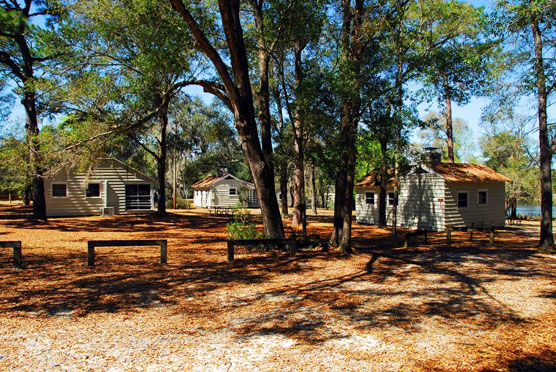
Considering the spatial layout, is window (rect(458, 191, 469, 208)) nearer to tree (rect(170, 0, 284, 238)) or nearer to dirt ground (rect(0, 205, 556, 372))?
dirt ground (rect(0, 205, 556, 372))

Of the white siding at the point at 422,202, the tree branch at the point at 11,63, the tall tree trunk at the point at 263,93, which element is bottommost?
the white siding at the point at 422,202

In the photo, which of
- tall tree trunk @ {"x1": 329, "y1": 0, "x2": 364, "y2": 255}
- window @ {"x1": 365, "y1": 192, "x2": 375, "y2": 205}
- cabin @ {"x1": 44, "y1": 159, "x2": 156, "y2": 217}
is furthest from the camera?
cabin @ {"x1": 44, "y1": 159, "x2": 156, "y2": 217}

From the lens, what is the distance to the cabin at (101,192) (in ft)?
81.4

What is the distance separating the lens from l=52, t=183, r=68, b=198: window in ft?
81.8

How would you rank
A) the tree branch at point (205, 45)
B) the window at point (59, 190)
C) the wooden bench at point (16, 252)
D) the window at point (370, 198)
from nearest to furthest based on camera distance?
the wooden bench at point (16, 252)
the tree branch at point (205, 45)
the window at point (370, 198)
the window at point (59, 190)

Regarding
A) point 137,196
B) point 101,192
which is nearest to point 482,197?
point 137,196

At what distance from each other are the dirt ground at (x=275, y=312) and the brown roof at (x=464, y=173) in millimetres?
8710

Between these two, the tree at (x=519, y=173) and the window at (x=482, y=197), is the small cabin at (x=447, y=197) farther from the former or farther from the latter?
the tree at (x=519, y=173)

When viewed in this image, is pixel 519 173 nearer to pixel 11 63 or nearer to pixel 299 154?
pixel 299 154

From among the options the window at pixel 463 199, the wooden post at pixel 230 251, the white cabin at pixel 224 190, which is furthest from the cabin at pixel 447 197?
the white cabin at pixel 224 190

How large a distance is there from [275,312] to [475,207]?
18.9 meters

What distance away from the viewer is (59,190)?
25094 millimetres

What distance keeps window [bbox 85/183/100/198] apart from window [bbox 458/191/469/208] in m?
22.4

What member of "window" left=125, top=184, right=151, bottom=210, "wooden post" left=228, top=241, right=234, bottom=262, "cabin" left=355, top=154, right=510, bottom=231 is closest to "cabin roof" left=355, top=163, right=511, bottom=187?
"cabin" left=355, top=154, right=510, bottom=231
